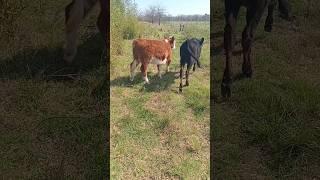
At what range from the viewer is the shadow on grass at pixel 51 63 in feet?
9.50

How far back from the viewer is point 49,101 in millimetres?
2984

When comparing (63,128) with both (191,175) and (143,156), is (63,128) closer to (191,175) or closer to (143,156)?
(143,156)

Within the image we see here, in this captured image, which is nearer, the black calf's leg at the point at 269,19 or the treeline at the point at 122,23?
the treeline at the point at 122,23

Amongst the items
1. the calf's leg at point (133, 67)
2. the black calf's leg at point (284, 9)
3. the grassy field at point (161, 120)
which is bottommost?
the grassy field at point (161, 120)

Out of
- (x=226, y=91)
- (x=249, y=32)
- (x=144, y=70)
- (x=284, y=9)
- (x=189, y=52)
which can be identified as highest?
(x=284, y=9)

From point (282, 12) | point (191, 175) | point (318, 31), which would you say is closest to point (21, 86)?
point (191, 175)

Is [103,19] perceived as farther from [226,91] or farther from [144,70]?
[226,91]

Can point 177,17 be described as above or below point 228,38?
above

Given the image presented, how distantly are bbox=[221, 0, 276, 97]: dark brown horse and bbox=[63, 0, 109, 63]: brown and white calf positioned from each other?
2.40 ft

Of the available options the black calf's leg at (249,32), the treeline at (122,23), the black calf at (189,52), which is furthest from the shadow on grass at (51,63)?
the black calf's leg at (249,32)

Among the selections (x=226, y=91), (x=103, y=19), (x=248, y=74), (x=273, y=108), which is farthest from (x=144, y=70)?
(x=273, y=108)

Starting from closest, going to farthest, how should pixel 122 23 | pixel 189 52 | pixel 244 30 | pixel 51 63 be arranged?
pixel 189 52 < pixel 122 23 < pixel 244 30 < pixel 51 63

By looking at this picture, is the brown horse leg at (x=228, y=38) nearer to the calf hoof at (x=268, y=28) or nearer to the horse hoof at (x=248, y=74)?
the horse hoof at (x=248, y=74)

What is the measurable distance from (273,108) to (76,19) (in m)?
1.27
